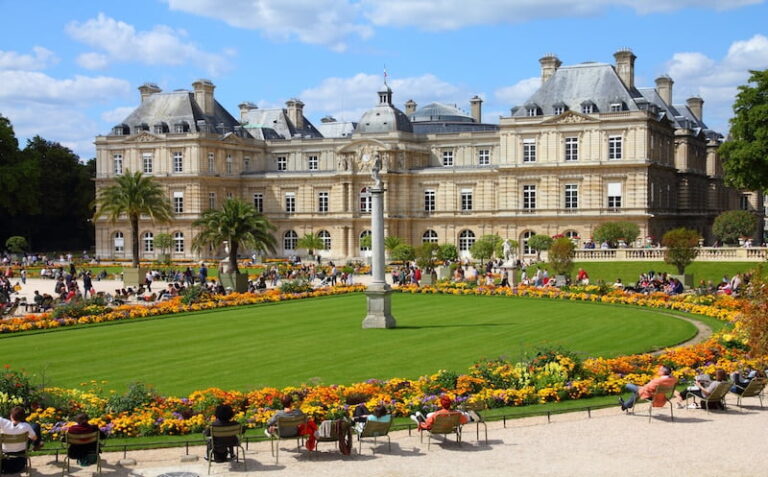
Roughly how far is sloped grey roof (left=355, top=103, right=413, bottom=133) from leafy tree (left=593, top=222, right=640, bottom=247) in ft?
79.7

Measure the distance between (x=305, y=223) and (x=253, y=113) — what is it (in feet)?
61.8

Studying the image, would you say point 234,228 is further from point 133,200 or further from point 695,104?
point 695,104

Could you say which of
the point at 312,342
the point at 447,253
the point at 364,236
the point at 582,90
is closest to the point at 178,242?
the point at 364,236

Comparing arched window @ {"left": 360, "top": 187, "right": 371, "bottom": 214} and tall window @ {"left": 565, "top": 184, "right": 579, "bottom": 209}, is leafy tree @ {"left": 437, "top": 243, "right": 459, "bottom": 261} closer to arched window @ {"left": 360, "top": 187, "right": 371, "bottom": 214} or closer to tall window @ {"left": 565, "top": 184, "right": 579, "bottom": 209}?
tall window @ {"left": 565, "top": 184, "right": 579, "bottom": 209}

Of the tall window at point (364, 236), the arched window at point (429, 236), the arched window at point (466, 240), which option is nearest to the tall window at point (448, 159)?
the arched window at point (429, 236)

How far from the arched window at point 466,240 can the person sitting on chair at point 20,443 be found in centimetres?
6602

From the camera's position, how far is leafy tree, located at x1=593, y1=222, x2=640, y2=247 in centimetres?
6875

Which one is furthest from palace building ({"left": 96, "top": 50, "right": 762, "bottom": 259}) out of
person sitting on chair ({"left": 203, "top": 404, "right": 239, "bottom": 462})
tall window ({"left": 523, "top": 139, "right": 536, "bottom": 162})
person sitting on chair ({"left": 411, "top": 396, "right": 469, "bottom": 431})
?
person sitting on chair ({"left": 203, "top": 404, "right": 239, "bottom": 462})

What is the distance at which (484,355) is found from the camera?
Result: 27.6 meters

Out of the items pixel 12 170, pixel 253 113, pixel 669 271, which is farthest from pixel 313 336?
pixel 253 113

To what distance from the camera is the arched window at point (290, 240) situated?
8875 cm

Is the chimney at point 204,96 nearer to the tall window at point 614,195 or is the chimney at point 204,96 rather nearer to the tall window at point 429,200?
the tall window at point 429,200

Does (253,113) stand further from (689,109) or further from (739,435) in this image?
(739,435)

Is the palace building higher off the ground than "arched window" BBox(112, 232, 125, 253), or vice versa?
the palace building
